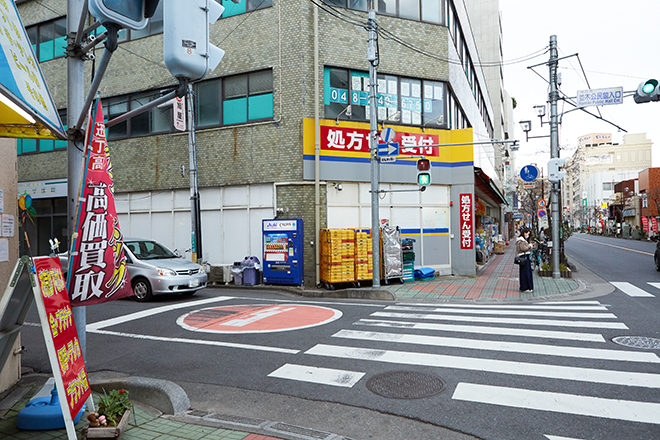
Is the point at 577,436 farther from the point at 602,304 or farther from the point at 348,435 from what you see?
the point at 602,304

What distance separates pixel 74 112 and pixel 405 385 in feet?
15.8

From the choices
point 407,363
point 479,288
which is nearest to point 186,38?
point 407,363

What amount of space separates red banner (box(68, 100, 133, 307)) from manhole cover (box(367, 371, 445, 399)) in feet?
10.3

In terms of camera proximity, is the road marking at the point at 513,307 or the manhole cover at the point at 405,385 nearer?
the manhole cover at the point at 405,385

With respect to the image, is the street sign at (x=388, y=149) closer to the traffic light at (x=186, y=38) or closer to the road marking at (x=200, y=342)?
the road marking at (x=200, y=342)

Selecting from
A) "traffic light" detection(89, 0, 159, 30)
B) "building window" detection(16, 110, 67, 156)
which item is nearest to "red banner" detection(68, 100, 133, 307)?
"traffic light" detection(89, 0, 159, 30)

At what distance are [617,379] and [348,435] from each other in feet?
11.4

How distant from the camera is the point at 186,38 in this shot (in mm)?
3900

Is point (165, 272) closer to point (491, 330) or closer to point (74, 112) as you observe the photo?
point (74, 112)

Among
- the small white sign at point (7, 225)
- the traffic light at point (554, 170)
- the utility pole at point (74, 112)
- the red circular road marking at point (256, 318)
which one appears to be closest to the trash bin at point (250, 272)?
the red circular road marking at point (256, 318)

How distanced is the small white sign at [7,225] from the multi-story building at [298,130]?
10129 mm

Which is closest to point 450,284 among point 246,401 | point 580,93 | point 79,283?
point 580,93

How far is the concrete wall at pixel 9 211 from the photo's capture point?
5.14 meters

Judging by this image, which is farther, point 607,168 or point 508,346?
point 607,168
